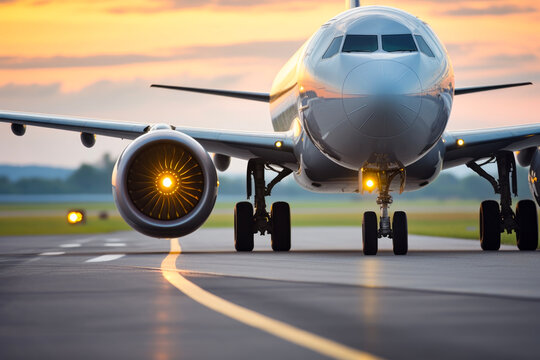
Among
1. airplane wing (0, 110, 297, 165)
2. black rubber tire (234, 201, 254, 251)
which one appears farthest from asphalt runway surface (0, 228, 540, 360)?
black rubber tire (234, 201, 254, 251)

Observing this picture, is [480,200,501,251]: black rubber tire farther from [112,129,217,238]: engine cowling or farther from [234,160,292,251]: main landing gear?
[112,129,217,238]: engine cowling

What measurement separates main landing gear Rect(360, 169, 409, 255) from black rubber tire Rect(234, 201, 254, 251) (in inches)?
131

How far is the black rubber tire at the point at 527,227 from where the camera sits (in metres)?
19.3

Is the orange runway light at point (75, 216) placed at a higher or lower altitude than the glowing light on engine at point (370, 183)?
lower

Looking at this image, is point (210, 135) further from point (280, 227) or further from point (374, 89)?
point (374, 89)

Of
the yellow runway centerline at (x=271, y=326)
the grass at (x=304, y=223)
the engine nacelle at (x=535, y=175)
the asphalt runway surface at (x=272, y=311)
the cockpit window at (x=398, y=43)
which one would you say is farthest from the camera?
the grass at (x=304, y=223)

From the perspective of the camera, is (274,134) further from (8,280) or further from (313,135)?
(8,280)

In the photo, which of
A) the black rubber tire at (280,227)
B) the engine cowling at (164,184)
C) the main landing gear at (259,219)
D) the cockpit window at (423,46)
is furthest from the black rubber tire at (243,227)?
the cockpit window at (423,46)

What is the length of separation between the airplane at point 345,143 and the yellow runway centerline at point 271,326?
5079mm

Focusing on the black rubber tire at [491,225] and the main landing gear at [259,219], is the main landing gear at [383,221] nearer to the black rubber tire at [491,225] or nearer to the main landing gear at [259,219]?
the black rubber tire at [491,225]

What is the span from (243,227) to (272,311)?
1132 centimetres

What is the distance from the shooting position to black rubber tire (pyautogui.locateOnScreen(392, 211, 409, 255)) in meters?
16.1

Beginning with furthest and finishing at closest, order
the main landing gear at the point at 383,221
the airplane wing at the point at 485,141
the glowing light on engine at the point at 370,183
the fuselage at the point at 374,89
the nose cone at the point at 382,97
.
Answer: the airplane wing at the point at 485,141
the glowing light on engine at the point at 370,183
the main landing gear at the point at 383,221
the fuselage at the point at 374,89
the nose cone at the point at 382,97

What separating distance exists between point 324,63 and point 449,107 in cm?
196
